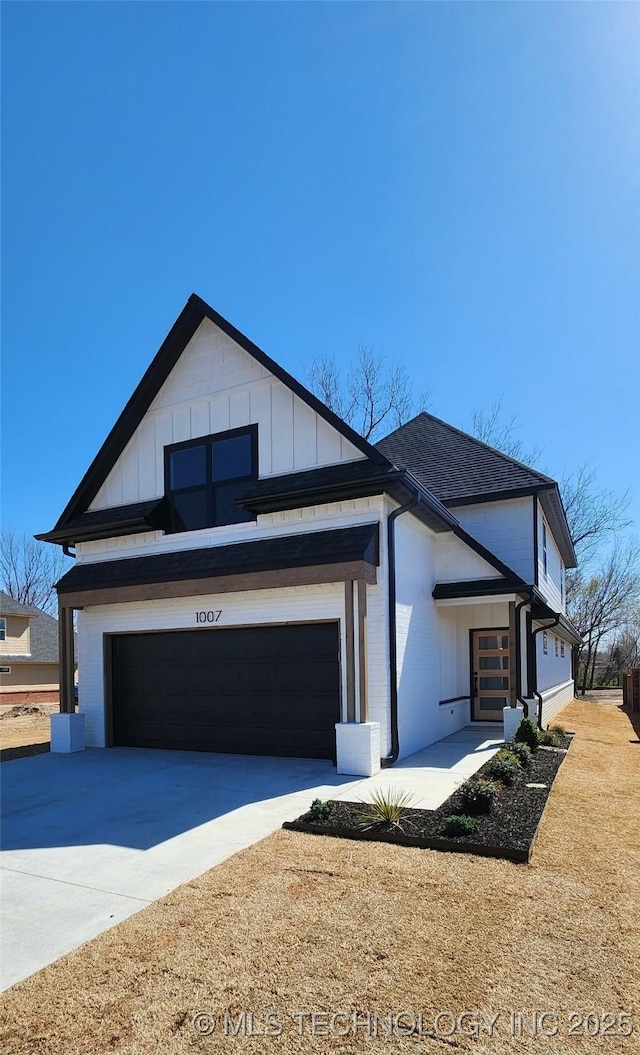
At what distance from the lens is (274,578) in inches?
398

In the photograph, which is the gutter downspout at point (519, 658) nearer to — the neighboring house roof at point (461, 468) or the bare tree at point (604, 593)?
the neighboring house roof at point (461, 468)

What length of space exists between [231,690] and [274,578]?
99.4 inches

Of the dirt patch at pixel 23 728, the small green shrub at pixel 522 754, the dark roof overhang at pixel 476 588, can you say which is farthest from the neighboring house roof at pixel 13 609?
the small green shrub at pixel 522 754

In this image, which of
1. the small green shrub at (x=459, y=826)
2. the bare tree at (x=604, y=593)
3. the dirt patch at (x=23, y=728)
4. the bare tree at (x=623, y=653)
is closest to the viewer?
the small green shrub at (x=459, y=826)

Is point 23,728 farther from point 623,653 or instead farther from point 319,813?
point 623,653

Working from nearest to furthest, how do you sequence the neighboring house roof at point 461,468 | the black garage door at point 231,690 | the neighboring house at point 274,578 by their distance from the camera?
the neighboring house at point 274,578 < the black garage door at point 231,690 < the neighboring house roof at point 461,468

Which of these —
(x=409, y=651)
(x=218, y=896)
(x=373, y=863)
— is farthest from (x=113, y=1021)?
(x=409, y=651)

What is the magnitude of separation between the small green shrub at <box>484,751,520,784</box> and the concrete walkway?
435 millimetres

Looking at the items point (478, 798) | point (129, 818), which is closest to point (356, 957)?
point (478, 798)

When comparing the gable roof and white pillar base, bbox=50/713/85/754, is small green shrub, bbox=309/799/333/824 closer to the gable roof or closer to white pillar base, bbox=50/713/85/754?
the gable roof

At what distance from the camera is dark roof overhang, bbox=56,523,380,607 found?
9570mm

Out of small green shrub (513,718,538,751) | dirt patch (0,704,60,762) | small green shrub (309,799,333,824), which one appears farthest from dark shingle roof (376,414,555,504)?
dirt patch (0,704,60,762)

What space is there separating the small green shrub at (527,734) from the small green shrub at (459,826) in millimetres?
4968

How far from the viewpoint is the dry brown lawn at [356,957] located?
309 cm
